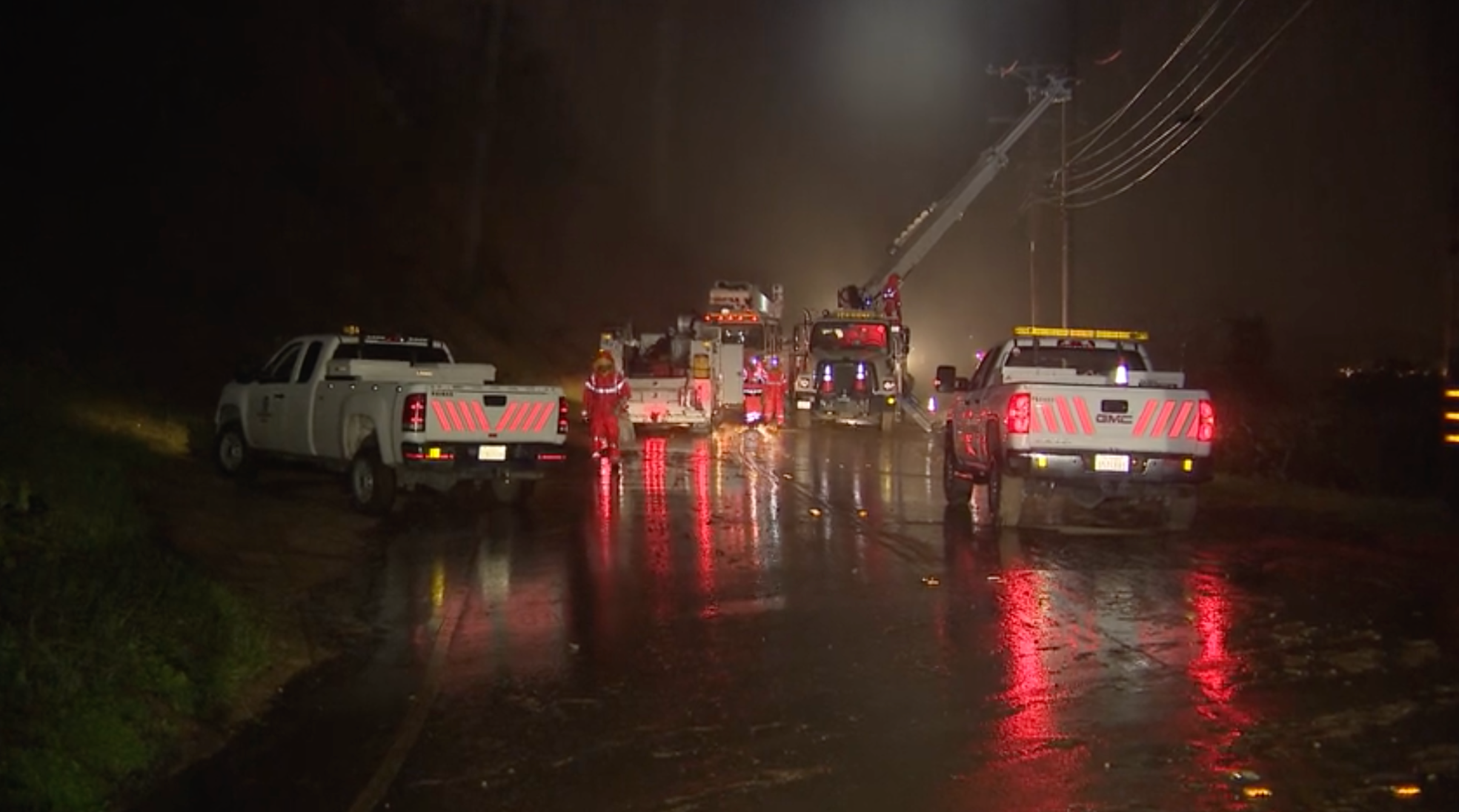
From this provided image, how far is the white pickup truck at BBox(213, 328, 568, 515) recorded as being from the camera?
1556 centimetres

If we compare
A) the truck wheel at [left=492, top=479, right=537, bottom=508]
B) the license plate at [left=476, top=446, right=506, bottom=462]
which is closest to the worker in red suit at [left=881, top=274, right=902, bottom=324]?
the truck wheel at [left=492, top=479, right=537, bottom=508]

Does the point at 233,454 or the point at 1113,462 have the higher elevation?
the point at 233,454

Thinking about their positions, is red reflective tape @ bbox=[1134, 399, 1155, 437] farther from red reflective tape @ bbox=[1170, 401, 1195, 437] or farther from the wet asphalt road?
the wet asphalt road

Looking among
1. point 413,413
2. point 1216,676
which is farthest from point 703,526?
point 1216,676

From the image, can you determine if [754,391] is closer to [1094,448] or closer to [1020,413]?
[1020,413]

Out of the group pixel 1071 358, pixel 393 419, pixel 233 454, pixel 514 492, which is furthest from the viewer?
pixel 233 454

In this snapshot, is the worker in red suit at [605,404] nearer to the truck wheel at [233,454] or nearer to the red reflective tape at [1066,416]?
the truck wheel at [233,454]

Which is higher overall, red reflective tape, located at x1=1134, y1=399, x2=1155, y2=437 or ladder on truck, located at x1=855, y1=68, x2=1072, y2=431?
ladder on truck, located at x1=855, y1=68, x2=1072, y2=431

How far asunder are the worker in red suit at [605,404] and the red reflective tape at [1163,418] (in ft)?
33.0

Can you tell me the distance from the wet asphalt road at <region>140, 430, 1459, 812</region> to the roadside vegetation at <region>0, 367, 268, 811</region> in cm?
38

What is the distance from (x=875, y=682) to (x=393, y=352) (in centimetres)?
1090

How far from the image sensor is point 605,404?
22734 millimetres

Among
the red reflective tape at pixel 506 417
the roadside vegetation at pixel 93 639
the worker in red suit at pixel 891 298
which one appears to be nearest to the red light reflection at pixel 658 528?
the red reflective tape at pixel 506 417

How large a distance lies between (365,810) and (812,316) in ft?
100.0
